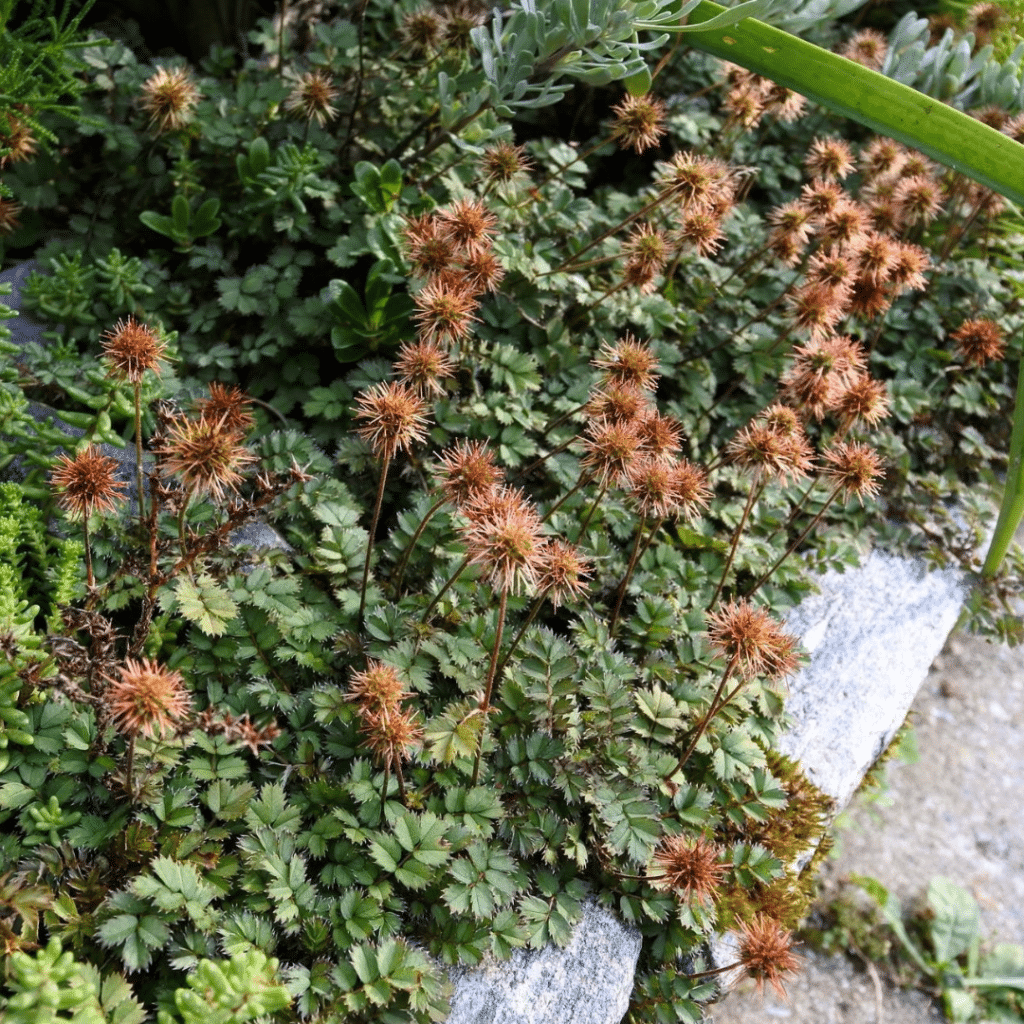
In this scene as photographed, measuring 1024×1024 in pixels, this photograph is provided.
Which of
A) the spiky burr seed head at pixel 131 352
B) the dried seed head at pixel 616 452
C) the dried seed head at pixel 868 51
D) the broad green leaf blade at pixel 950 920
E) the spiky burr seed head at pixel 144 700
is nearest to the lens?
the spiky burr seed head at pixel 144 700

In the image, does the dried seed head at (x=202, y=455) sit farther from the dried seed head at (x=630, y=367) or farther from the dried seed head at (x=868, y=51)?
the dried seed head at (x=868, y=51)

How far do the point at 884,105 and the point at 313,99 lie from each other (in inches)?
65.9

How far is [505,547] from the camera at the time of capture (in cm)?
187

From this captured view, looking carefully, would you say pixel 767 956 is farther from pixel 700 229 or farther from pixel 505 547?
pixel 700 229

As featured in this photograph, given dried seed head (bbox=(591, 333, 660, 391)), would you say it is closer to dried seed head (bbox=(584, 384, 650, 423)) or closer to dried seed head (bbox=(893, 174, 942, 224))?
dried seed head (bbox=(584, 384, 650, 423))

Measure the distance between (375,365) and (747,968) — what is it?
5.82ft

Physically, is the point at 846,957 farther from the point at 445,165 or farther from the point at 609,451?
the point at 445,165

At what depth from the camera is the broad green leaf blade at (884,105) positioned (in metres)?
2.65

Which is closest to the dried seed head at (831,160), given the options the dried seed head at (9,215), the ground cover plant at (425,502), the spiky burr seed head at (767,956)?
the ground cover plant at (425,502)

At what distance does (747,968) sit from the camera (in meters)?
2.04

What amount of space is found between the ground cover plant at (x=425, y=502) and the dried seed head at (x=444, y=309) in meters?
0.01

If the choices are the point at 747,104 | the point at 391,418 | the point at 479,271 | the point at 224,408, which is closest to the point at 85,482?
the point at 224,408

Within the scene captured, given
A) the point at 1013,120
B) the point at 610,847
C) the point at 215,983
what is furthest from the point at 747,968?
the point at 1013,120

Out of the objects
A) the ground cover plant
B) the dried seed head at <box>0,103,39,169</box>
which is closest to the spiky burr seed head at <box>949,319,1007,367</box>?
the ground cover plant
